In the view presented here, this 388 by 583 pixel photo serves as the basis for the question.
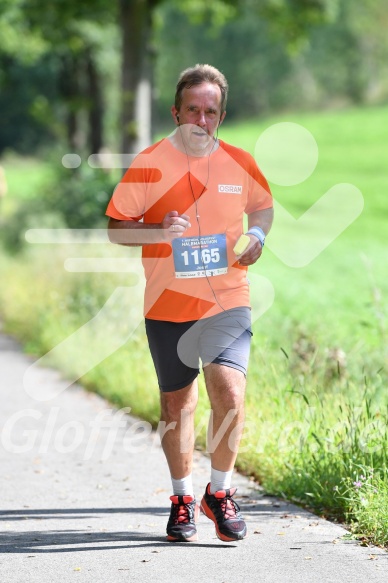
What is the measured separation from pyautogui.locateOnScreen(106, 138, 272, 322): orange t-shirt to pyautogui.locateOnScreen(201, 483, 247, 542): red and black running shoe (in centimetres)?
85

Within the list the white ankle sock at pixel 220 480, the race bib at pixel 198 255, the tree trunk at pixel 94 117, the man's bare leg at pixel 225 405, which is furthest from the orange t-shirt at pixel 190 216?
the tree trunk at pixel 94 117

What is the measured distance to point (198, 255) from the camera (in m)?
5.35

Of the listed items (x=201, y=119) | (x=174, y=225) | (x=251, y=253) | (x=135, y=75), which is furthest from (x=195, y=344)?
(x=135, y=75)

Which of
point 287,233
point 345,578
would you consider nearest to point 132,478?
point 345,578

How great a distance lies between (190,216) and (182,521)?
139 cm

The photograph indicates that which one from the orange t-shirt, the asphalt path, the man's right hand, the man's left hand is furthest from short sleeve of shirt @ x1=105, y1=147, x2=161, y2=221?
the asphalt path

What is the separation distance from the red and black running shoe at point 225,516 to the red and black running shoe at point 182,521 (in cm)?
9

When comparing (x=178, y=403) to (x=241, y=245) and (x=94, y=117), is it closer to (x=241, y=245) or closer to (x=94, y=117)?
(x=241, y=245)

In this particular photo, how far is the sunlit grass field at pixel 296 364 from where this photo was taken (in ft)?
19.9

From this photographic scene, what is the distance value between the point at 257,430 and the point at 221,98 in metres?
2.40

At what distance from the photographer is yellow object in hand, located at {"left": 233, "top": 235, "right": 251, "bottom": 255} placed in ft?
17.5

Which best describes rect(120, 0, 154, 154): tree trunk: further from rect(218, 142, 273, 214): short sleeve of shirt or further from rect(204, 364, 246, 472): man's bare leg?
rect(204, 364, 246, 472): man's bare leg

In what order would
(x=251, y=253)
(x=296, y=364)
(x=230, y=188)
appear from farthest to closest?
(x=296, y=364)
(x=230, y=188)
(x=251, y=253)

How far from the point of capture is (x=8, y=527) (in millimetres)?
5844
